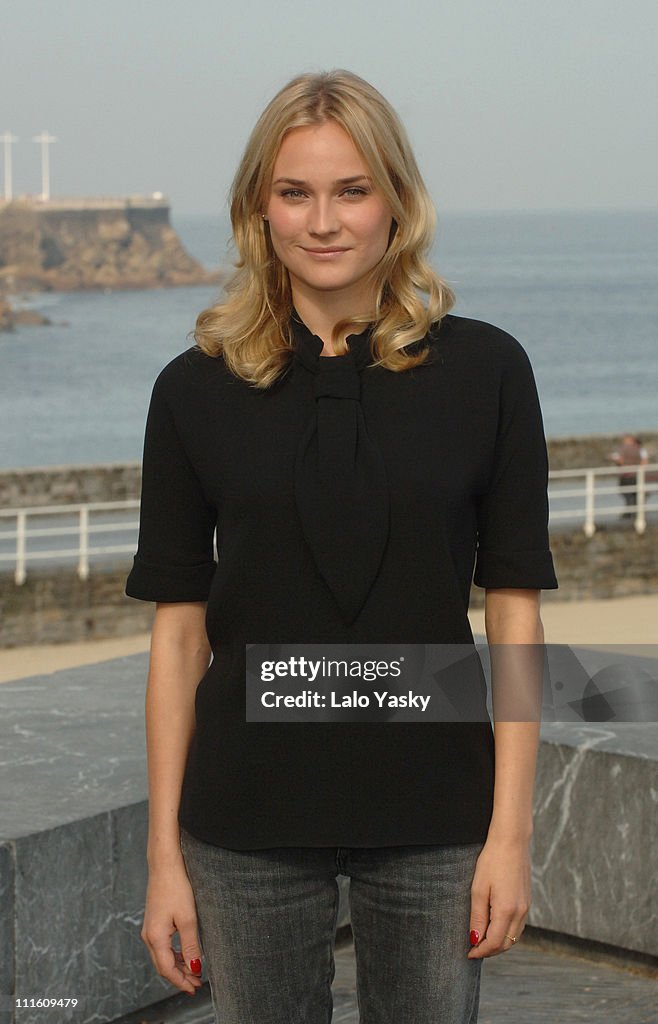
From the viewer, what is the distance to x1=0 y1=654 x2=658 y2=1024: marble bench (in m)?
2.50

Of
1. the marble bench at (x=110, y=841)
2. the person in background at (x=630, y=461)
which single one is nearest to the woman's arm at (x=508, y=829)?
the marble bench at (x=110, y=841)

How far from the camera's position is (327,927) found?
1638mm

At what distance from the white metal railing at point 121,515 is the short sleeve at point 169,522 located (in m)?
11.3

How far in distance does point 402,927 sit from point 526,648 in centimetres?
32

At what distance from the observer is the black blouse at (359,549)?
1570 mm

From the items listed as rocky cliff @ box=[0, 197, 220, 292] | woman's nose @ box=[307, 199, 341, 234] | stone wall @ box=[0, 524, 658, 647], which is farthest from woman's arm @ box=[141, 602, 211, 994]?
rocky cliff @ box=[0, 197, 220, 292]

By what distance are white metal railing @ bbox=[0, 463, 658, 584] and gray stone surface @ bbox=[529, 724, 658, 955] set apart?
10.0 m

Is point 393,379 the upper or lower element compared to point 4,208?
lower

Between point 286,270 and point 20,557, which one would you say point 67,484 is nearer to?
point 20,557

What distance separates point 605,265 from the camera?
147750mm

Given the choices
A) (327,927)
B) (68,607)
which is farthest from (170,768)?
(68,607)

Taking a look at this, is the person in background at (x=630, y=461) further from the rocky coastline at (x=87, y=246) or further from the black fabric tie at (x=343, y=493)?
the rocky coastline at (x=87, y=246)

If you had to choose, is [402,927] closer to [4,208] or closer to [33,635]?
[33,635]

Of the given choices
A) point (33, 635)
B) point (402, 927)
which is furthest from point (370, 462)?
point (33, 635)
